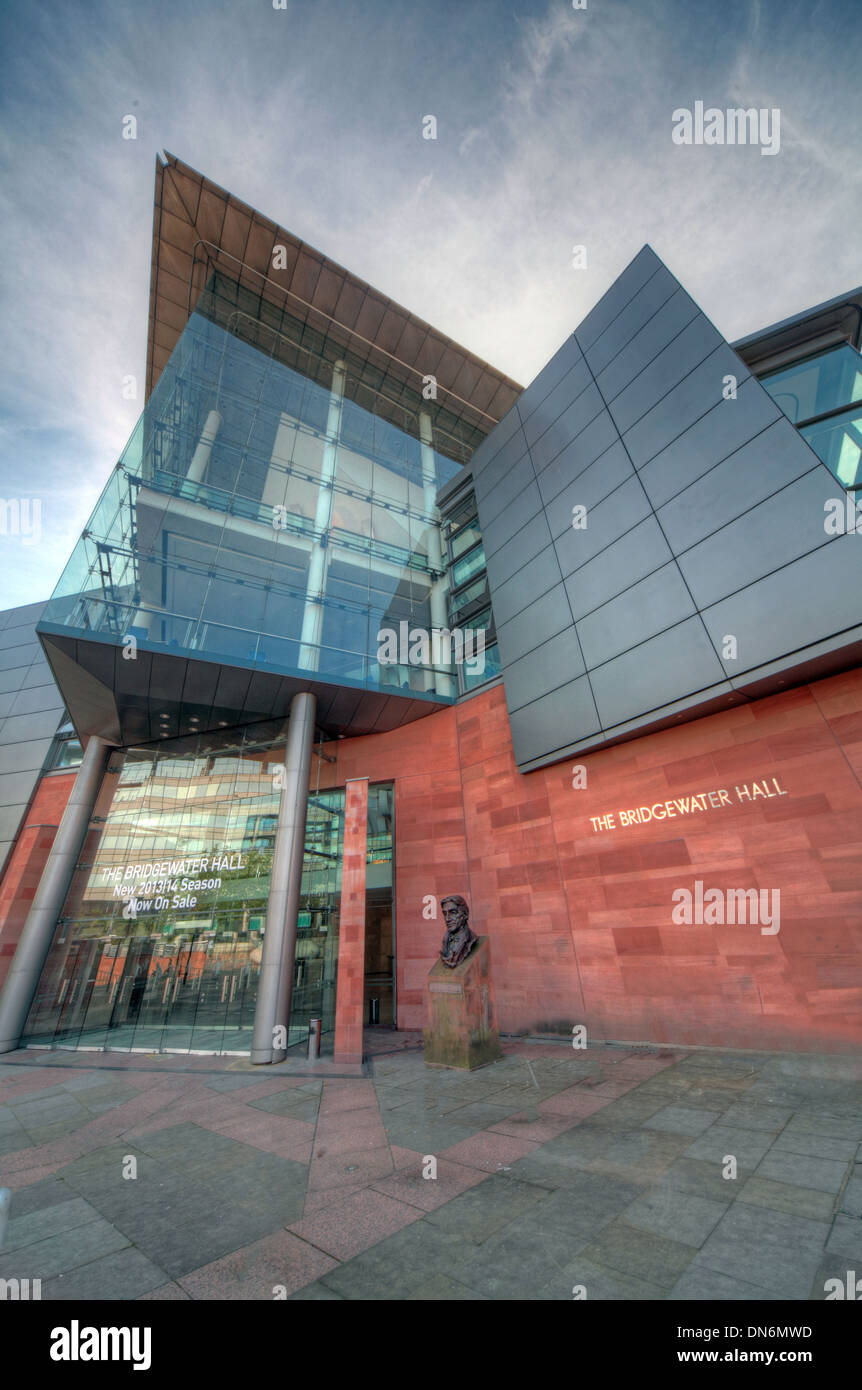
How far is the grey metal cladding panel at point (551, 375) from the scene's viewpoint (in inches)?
616

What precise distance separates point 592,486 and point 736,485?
4129 millimetres

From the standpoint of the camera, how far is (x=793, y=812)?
923 cm

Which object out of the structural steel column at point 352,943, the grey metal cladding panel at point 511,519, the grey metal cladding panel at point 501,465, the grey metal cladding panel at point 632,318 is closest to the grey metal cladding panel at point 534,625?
the grey metal cladding panel at point 511,519

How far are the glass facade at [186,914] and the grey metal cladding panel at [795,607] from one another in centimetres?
1262

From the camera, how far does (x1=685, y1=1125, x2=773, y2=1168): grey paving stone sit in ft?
16.1

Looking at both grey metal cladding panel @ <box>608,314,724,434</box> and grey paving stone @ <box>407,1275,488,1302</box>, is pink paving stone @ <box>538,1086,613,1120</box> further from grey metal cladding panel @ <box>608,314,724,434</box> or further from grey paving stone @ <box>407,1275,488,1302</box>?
grey metal cladding panel @ <box>608,314,724,434</box>

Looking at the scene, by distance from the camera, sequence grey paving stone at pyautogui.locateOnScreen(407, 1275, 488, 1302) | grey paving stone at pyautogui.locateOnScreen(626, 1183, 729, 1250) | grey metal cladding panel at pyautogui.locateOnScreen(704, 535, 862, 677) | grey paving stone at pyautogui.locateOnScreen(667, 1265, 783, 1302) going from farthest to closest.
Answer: grey metal cladding panel at pyautogui.locateOnScreen(704, 535, 862, 677)
grey paving stone at pyautogui.locateOnScreen(626, 1183, 729, 1250)
grey paving stone at pyautogui.locateOnScreen(407, 1275, 488, 1302)
grey paving stone at pyautogui.locateOnScreen(667, 1265, 783, 1302)

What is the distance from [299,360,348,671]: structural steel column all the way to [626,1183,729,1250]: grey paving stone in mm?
13625

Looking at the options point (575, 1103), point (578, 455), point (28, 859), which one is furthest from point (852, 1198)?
point (28, 859)

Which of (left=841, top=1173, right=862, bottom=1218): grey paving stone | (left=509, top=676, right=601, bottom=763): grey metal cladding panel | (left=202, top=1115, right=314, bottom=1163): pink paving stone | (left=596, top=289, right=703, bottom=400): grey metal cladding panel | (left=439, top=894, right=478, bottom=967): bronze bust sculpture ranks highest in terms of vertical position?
(left=596, top=289, right=703, bottom=400): grey metal cladding panel

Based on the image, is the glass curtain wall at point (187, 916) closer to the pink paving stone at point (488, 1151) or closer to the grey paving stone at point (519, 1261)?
the pink paving stone at point (488, 1151)

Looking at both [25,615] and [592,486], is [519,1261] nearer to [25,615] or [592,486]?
[592,486]

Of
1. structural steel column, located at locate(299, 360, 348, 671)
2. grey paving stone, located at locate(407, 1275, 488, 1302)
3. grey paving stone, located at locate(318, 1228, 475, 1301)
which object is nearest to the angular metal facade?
structural steel column, located at locate(299, 360, 348, 671)
